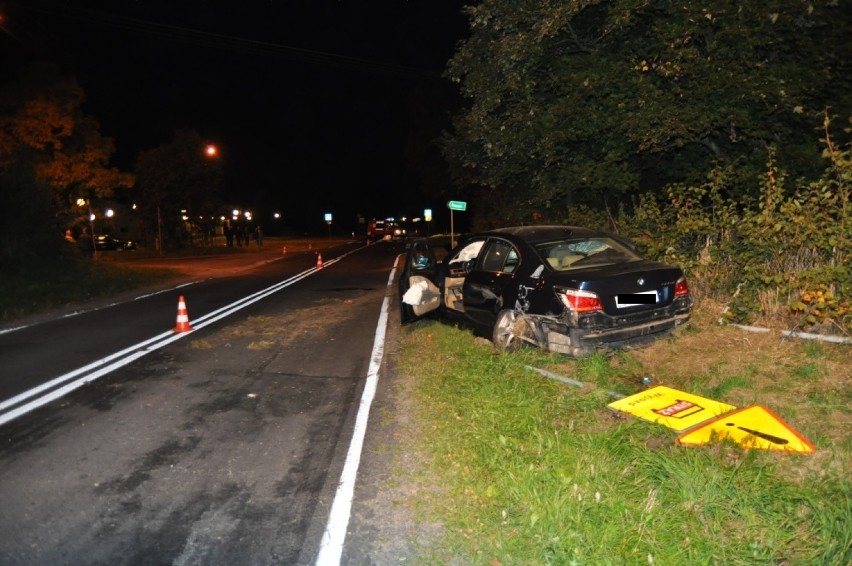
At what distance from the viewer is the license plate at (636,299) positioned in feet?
19.7

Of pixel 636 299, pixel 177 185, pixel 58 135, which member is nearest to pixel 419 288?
pixel 636 299

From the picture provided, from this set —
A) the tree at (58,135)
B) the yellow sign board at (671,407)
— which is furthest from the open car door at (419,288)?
the tree at (58,135)

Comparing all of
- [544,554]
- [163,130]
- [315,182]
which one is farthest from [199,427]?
[315,182]

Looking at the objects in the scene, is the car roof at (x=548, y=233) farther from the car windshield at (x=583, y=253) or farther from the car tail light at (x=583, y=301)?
the car tail light at (x=583, y=301)

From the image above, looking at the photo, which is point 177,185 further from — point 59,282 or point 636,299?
point 636,299

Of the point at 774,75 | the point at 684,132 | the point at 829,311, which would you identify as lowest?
the point at 829,311

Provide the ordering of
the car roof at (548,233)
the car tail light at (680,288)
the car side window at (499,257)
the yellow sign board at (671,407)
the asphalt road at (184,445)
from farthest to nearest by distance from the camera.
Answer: the car side window at (499,257), the car roof at (548,233), the car tail light at (680,288), the yellow sign board at (671,407), the asphalt road at (184,445)

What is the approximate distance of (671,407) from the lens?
468cm

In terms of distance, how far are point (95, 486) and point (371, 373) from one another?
340cm

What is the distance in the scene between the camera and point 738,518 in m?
3.23

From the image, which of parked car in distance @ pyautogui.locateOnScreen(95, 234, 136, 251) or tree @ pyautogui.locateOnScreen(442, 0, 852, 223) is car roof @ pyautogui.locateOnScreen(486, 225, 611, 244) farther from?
parked car in distance @ pyautogui.locateOnScreen(95, 234, 136, 251)

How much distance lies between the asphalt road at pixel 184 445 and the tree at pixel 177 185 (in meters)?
28.9

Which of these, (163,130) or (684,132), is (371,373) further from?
(163,130)

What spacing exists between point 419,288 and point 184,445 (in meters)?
4.33
